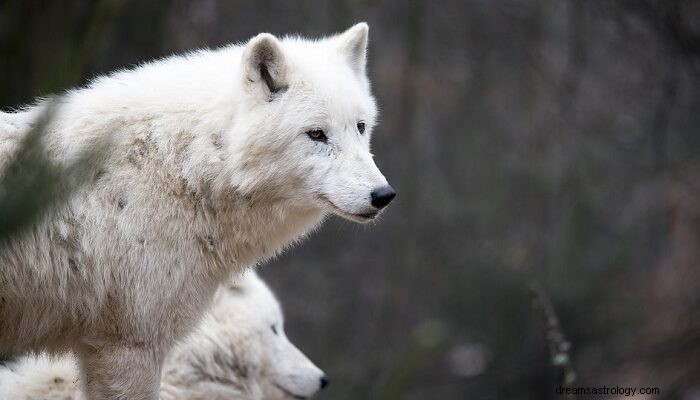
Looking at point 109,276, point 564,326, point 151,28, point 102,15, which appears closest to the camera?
point 109,276

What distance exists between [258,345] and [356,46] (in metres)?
1.71

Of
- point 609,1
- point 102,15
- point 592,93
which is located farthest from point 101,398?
point 592,93

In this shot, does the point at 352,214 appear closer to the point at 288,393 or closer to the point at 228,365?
the point at 228,365

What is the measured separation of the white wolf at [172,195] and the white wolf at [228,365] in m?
0.63

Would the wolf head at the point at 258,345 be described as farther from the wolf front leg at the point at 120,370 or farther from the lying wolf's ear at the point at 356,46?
the lying wolf's ear at the point at 356,46

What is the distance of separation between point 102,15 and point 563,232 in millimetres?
7740

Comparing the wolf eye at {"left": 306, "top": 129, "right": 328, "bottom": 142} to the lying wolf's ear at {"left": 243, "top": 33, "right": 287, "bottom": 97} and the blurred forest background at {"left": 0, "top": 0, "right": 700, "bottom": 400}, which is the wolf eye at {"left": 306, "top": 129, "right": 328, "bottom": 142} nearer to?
the lying wolf's ear at {"left": 243, "top": 33, "right": 287, "bottom": 97}

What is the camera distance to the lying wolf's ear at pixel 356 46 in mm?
4625

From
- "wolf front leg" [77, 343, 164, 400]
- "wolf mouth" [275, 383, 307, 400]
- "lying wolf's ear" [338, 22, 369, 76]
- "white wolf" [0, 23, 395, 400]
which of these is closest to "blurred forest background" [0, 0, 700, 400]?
"wolf mouth" [275, 383, 307, 400]

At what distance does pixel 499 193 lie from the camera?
1192cm

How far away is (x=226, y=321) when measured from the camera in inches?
200

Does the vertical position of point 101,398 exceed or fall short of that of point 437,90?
it falls short

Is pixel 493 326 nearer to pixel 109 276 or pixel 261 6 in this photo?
pixel 261 6

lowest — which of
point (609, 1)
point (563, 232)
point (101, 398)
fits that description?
point (101, 398)
